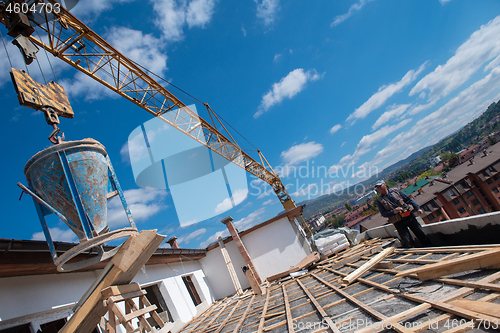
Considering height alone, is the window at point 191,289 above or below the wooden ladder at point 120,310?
below

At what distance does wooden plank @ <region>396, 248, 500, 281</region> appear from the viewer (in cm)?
303

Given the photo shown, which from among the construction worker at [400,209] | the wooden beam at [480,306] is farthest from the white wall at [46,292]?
the construction worker at [400,209]

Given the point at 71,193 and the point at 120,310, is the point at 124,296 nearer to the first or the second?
the point at 120,310

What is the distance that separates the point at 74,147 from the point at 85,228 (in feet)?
4.29

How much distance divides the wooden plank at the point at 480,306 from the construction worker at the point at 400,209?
2962 millimetres

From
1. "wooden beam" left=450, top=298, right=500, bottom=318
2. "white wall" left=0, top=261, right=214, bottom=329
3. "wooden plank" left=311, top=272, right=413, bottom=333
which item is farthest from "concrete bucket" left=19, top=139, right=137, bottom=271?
"wooden beam" left=450, top=298, right=500, bottom=318

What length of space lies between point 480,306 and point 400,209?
125 inches

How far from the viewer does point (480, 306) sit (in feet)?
7.47

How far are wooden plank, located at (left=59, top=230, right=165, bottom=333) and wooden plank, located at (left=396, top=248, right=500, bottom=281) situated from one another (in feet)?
13.2

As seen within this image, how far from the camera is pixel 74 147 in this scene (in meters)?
3.69

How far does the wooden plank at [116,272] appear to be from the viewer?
324 centimetres

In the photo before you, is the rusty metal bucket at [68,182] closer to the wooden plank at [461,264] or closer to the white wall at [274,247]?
the wooden plank at [461,264]

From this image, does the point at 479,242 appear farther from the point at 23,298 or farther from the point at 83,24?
the point at 83,24

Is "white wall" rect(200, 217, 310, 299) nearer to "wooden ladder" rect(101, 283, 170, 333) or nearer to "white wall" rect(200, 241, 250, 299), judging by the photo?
"white wall" rect(200, 241, 250, 299)
